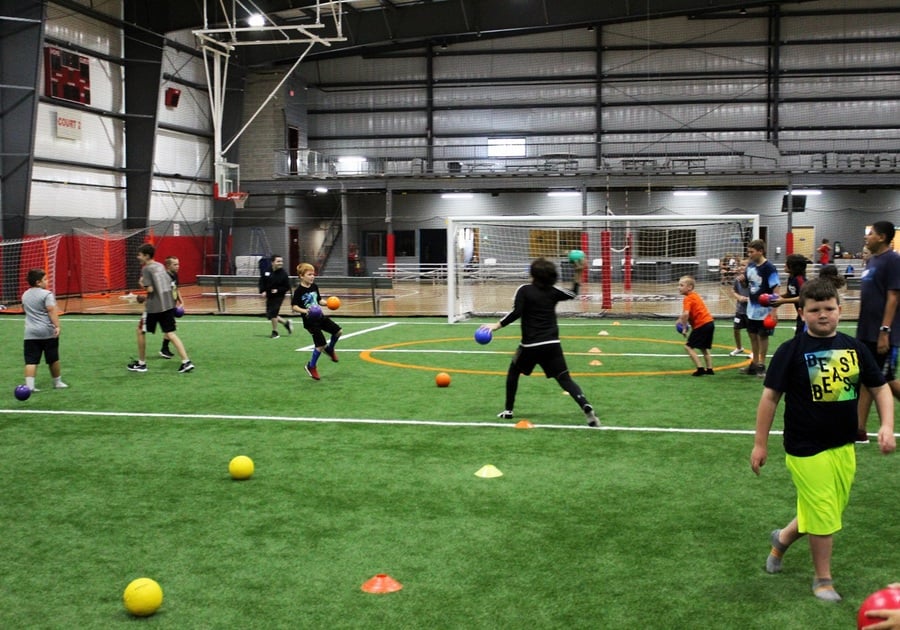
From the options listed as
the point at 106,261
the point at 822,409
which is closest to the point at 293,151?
the point at 106,261

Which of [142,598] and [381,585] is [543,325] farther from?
[142,598]

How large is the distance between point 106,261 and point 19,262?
4868 millimetres

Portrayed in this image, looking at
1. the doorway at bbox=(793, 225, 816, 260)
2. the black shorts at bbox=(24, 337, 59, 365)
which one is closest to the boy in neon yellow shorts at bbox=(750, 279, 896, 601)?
the black shorts at bbox=(24, 337, 59, 365)

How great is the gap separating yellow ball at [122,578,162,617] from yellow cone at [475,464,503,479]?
10.0 ft

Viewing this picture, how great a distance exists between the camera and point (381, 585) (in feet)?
15.7

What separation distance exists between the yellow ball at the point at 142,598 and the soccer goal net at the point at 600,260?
15.5 metres

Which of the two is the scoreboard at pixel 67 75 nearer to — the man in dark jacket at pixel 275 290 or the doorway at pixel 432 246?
the man in dark jacket at pixel 275 290

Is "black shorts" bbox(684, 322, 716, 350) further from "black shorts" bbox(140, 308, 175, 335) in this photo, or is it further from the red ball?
the red ball

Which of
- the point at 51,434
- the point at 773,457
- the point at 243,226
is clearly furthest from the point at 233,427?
the point at 243,226

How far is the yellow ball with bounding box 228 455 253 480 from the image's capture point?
6.96m

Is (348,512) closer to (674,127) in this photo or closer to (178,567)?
(178,567)

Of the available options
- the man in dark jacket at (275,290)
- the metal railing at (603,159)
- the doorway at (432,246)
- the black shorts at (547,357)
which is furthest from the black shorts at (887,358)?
the doorway at (432,246)

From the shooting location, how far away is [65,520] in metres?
6.02

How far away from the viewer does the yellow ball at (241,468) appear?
22.8ft
